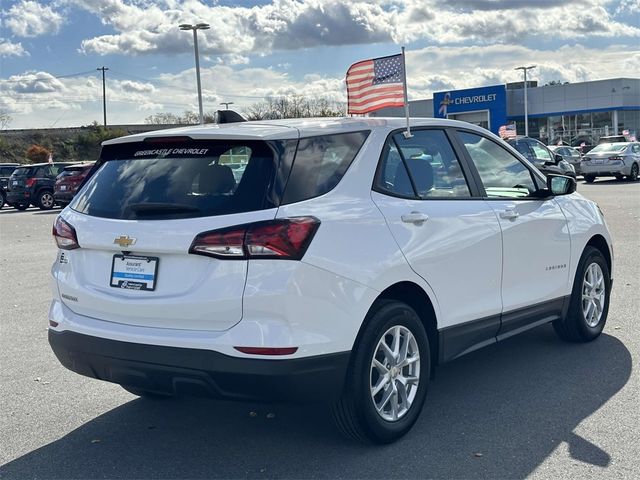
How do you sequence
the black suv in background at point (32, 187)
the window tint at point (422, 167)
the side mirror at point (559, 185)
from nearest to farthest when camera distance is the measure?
the window tint at point (422, 167) < the side mirror at point (559, 185) < the black suv in background at point (32, 187)

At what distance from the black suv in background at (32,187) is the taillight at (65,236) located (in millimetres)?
24869

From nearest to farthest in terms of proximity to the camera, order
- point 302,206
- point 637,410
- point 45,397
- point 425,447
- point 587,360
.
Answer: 1. point 302,206
2. point 425,447
3. point 637,410
4. point 45,397
5. point 587,360

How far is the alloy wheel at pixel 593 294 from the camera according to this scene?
6441mm

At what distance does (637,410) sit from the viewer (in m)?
4.84

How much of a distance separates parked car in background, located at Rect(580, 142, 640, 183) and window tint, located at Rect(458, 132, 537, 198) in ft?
83.1

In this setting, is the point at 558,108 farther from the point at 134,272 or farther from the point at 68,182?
the point at 134,272

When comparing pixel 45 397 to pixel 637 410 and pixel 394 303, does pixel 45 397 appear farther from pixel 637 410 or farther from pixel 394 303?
pixel 637 410

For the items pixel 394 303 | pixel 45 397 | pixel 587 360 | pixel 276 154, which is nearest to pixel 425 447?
pixel 394 303

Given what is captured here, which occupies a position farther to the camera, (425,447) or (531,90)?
(531,90)

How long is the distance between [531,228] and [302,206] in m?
2.29

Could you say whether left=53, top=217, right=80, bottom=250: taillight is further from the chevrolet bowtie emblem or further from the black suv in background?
the black suv in background

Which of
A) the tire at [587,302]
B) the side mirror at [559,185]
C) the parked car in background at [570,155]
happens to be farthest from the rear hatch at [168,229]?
the parked car in background at [570,155]

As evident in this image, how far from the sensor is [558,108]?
64.1 m

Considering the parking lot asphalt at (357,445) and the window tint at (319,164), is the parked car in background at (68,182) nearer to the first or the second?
the parking lot asphalt at (357,445)
